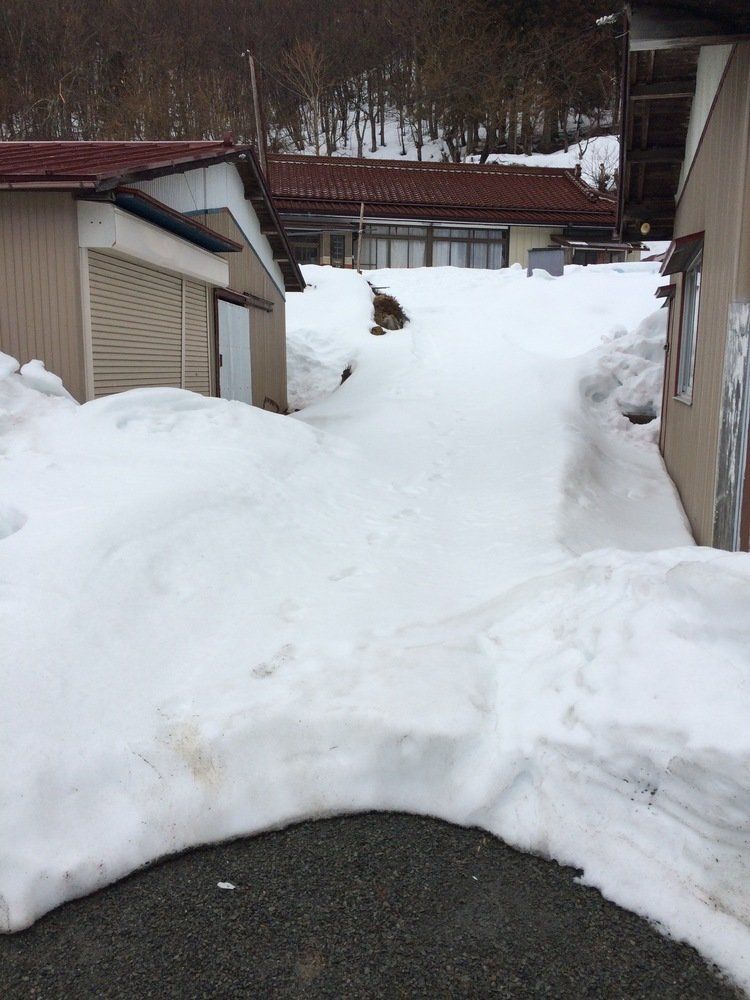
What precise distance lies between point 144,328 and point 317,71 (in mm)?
45545

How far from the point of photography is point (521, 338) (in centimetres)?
1883

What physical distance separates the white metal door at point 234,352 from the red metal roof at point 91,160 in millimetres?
2219

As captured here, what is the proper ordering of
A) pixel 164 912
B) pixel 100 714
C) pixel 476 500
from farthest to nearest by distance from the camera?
pixel 476 500
pixel 100 714
pixel 164 912

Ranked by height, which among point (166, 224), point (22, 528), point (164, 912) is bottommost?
point (164, 912)

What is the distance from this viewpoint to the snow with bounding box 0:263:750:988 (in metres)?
2.87

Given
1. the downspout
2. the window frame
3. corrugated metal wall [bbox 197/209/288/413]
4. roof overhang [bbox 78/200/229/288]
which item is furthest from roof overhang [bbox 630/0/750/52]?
corrugated metal wall [bbox 197/209/288/413]

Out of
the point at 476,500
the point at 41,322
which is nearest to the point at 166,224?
the point at 41,322

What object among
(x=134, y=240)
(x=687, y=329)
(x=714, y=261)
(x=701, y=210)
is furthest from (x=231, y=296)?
(x=714, y=261)

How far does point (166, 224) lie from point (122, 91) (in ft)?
137

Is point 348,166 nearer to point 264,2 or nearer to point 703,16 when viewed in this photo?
point 703,16

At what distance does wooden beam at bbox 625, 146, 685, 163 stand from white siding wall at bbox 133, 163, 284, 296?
5.37 metres

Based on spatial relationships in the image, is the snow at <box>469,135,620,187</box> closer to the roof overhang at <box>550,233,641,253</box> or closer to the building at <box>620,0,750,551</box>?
the roof overhang at <box>550,233,641,253</box>

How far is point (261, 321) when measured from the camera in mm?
14094

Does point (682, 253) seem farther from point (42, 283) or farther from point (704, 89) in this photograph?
point (42, 283)
